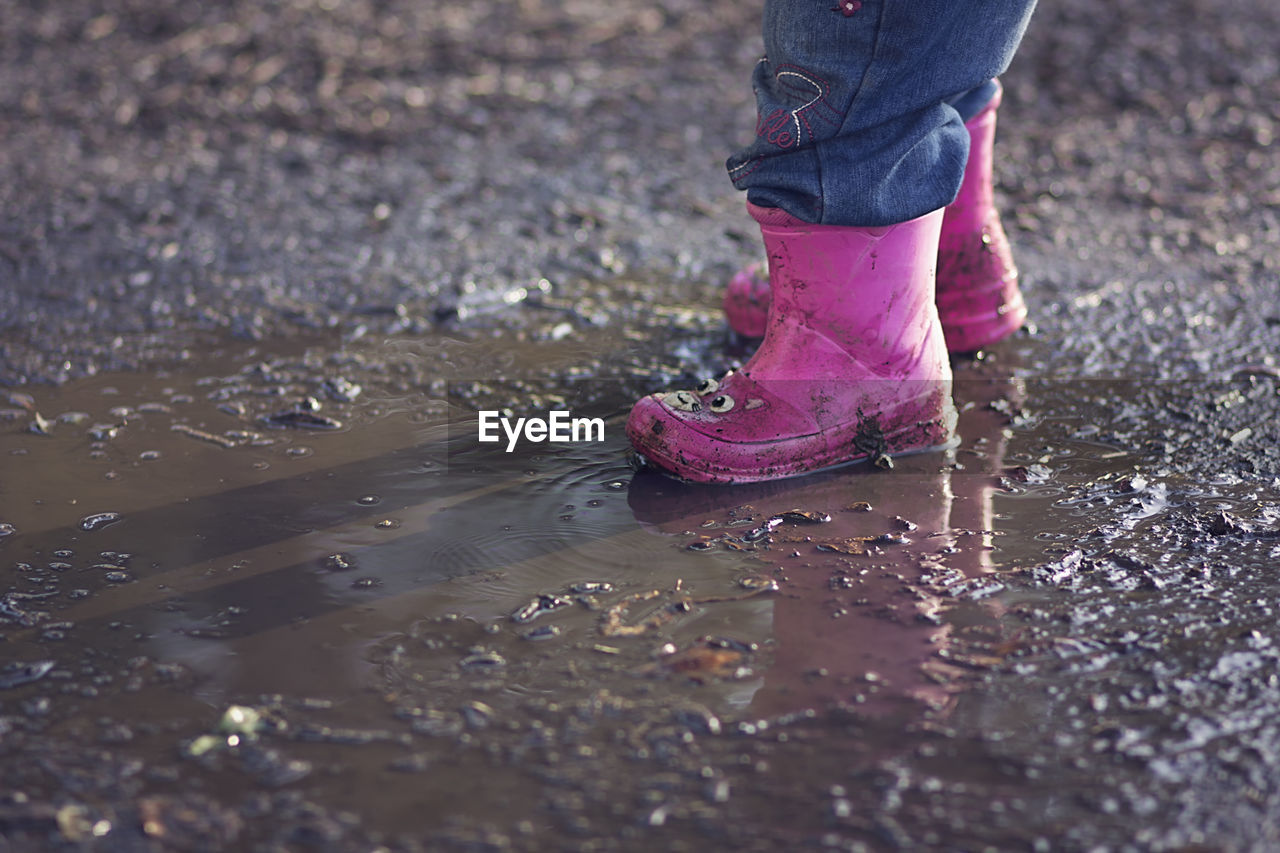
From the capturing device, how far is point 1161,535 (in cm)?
146

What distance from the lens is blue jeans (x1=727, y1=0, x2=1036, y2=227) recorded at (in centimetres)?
146

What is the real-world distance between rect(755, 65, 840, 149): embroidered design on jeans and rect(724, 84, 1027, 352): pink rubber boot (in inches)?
17.6

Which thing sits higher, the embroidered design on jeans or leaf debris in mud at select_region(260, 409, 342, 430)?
the embroidered design on jeans

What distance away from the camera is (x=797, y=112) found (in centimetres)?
152

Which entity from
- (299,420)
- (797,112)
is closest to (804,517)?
(797,112)

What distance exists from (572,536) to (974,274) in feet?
2.87

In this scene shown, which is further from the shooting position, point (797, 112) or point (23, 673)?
point (797, 112)

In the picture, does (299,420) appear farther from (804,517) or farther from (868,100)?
(868,100)

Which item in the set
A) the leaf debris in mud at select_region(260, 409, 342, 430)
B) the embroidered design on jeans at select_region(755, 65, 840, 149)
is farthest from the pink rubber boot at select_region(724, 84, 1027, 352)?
the leaf debris in mud at select_region(260, 409, 342, 430)

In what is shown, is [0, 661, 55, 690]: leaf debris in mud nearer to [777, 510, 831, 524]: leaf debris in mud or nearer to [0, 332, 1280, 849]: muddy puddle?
[0, 332, 1280, 849]: muddy puddle

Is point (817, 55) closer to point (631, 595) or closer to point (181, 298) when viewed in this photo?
point (631, 595)

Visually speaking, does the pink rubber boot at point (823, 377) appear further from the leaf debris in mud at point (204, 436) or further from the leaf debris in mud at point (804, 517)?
the leaf debris in mud at point (204, 436)

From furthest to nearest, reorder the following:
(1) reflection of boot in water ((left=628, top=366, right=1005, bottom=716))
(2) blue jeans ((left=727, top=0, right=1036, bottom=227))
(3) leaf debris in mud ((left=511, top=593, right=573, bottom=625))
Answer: (2) blue jeans ((left=727, top=0, right=1036, bottom=227))
(3) leaf debris in mud ((left=511, top=593, right=573, bottom=625))
(1) reflection of boot in water ((left=628, top=366, right=1005, bottom=716))

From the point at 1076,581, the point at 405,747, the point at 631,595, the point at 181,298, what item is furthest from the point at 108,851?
the point at 181,298
